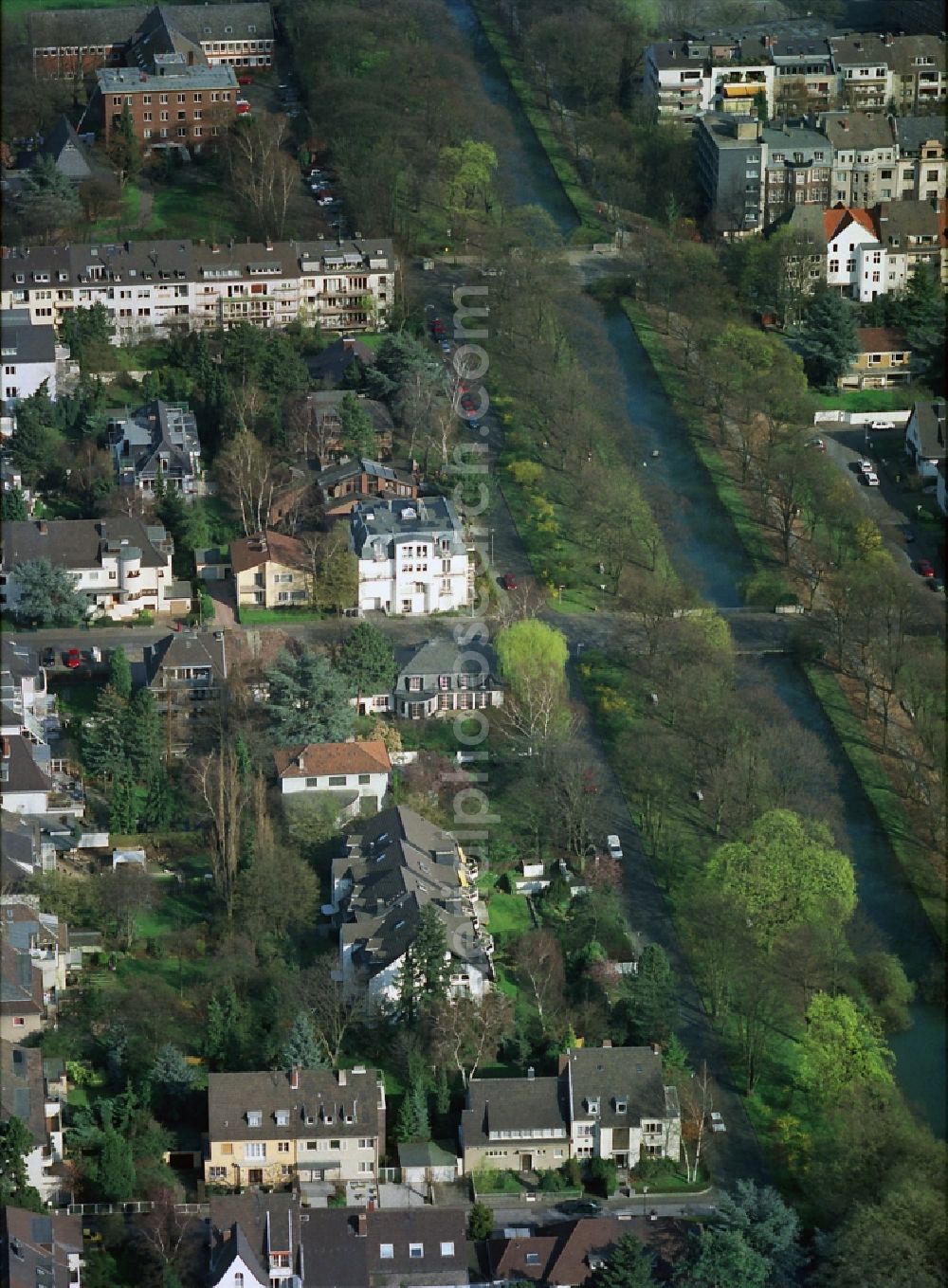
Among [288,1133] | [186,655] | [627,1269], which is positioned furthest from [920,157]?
[627,1269]

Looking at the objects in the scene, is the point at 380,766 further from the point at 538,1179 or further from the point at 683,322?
the point at 683,322

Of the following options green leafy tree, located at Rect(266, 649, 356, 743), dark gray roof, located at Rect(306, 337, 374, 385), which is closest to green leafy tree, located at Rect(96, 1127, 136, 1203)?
green leafy tree, located at Rect(266, 649, 356, 743)

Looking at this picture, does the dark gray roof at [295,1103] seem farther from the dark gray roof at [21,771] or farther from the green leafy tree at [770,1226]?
the dark gray roof at [21,771]

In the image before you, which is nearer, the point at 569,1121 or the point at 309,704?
the point at 569,1121

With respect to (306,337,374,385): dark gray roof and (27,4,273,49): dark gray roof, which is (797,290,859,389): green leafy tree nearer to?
(306,337,374,385): dark gray roof

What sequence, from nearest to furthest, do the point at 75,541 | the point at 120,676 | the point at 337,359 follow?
the point at 120,676, the point at 75,541, the point at 337,359

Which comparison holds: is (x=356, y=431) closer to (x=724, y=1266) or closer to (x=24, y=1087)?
(x=24, y=1087)

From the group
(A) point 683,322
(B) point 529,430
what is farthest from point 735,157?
(B) point 529,430
